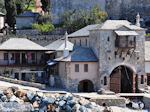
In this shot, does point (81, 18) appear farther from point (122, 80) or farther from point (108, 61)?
point (108, 61)

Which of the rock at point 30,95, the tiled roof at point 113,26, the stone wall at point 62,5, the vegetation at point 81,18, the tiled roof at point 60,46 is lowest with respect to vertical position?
the rock at point 30,95

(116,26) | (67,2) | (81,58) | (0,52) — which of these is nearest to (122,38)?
(116,26)

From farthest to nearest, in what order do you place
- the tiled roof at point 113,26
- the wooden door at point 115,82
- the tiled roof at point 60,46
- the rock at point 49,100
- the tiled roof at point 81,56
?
1. the tiled roof at point 60,46
2. the wooden door at point 115,82
3. the tiled roof at point 81,56
4. the tiled roof at point 113,26
5. the rock at point 49,100

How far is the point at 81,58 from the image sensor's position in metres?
55.2

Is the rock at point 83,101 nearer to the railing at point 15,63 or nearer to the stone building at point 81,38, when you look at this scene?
the stone building at point 81,38

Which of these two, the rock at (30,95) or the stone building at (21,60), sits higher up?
the stone building at (21,60)

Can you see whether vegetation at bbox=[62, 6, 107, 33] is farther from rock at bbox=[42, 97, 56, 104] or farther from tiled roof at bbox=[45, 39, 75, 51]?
rock at bbox=[42, 97, 56, 104]

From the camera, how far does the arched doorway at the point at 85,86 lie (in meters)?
56.2

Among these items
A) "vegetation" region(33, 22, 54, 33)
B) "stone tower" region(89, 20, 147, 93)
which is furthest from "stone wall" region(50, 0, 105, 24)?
"stone tower" region(89, 20, 147, 93)

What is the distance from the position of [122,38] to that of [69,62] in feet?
23.6

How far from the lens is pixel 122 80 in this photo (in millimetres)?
59594

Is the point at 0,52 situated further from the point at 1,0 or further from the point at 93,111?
the point at 1,0

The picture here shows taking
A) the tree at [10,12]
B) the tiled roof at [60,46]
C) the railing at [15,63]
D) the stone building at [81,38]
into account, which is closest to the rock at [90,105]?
the tiled roof at [60,46]

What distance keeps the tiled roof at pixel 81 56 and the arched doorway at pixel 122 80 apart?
337 centimetres
